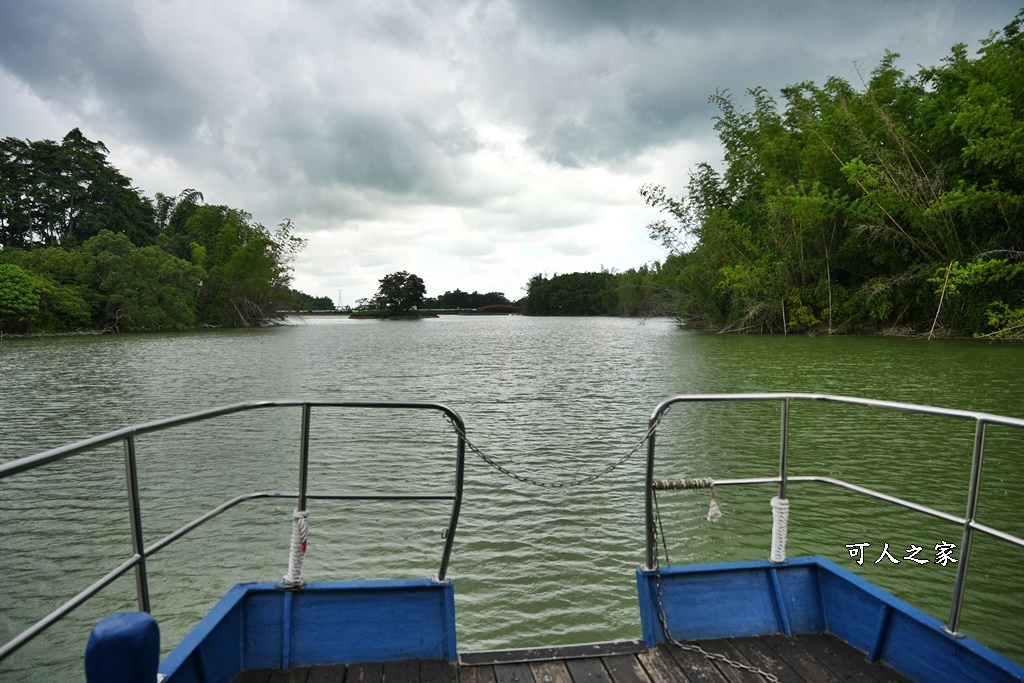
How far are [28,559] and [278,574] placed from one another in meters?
2.18

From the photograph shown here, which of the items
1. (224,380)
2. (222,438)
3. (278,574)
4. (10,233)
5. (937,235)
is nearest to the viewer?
(278,574)

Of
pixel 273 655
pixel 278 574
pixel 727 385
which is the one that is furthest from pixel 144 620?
pixel 727 385

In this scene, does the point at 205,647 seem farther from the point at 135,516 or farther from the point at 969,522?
the point at 969,522

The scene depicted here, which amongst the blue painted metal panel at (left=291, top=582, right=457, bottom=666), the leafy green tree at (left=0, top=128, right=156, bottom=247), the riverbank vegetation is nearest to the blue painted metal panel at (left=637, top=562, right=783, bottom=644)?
the blue painted metal panel at (left=291, top=582, right=457, bottom=666)

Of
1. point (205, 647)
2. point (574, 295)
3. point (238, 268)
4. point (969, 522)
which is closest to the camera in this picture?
point (205, 647)

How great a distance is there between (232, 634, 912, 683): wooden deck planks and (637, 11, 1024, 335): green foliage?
22.9 meters

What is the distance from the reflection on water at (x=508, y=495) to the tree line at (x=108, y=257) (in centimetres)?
2827

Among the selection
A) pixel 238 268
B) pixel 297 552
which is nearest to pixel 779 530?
pixel 297 552

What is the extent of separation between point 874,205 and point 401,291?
10312 cm

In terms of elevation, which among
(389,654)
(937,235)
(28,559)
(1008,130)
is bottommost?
(28,559)

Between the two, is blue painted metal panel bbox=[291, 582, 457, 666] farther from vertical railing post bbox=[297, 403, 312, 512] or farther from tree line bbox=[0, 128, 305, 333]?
tree line bbox=[0, 128, 305, 333]

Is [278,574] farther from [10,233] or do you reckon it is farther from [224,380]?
[10,233]

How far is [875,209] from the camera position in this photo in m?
25.6

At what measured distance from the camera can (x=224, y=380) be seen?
1648 centimetres
